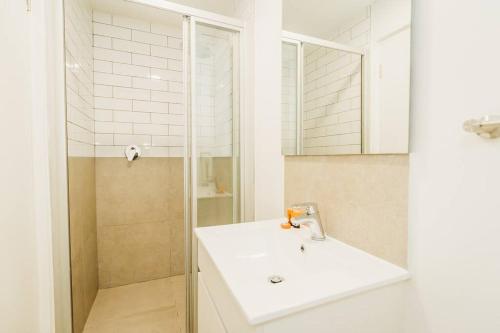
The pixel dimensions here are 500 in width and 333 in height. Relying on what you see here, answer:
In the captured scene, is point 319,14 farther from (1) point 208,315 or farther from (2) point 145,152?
(2) point 145,152

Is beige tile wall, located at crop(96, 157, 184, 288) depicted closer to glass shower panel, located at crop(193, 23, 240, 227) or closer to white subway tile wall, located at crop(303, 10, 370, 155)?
glass shower panel, located at crop(193, 23, 240, 227)

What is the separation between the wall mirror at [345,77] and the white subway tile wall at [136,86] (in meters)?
1.33

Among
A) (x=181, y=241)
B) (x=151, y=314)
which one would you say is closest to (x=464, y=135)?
(x=151, y=314)

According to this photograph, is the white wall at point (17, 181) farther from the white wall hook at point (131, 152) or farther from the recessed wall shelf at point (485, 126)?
the recessed wall shelf at point (485, 126)

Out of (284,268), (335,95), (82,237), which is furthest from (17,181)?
(335,95)

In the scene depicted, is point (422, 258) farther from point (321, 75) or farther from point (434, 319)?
point (321, 75)

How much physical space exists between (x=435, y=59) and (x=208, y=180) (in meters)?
1.20

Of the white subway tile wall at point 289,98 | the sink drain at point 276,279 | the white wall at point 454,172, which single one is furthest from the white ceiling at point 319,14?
the sink drain at point 276,279

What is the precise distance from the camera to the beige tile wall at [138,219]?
2.10 meters

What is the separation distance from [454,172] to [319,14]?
0.88m

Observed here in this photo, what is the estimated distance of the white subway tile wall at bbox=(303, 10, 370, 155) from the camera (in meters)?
0.91

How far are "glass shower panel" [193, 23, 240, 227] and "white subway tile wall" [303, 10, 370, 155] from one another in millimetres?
546

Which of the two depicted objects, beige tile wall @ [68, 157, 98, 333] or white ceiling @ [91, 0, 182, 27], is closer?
beige tile wall @ [68, 157, 98, 333]

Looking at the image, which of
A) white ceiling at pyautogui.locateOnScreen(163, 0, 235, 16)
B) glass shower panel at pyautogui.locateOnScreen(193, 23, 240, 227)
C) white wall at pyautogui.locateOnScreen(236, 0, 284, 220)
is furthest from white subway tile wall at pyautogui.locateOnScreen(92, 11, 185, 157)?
white wall at pyautogui.locateOnScreen(236, 0, 284, 220)
